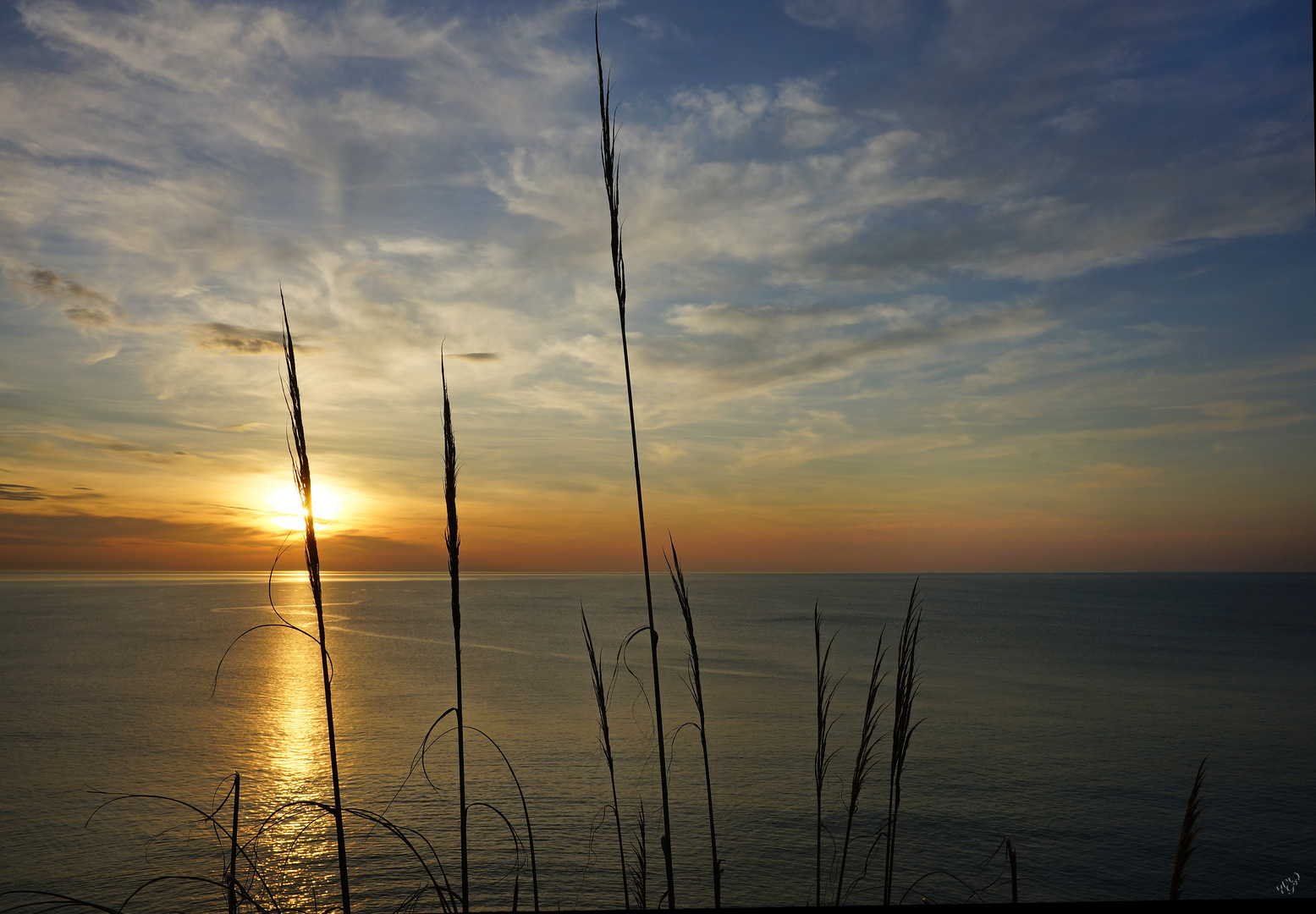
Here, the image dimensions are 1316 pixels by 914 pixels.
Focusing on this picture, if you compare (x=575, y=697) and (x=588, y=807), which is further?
(x=575, y=697)

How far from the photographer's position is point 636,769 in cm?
1451

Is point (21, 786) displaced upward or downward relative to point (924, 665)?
upward

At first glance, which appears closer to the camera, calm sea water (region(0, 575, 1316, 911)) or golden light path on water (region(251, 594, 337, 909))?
golden light path on water (region(251, 594, 337, 909))

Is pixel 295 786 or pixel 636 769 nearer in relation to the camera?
pixel 295 786

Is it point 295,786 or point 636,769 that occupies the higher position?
point 295,786

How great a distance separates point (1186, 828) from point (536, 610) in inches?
2373

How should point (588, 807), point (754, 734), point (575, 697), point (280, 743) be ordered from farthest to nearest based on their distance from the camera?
point (575, 697) → point (754, 734) → point (280, 743) → point (588, 807)

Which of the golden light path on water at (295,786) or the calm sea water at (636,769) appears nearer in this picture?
the golden light path on water at (295,786)

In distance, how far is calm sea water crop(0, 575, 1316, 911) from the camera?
31.5 feet

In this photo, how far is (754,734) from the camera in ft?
54.7

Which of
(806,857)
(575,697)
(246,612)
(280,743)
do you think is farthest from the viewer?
(246,612)

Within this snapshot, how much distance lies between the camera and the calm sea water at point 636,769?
9609mm

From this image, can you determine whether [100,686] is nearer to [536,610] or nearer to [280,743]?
[280,743]

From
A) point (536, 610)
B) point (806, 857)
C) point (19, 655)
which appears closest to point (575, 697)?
point (806, 857)
